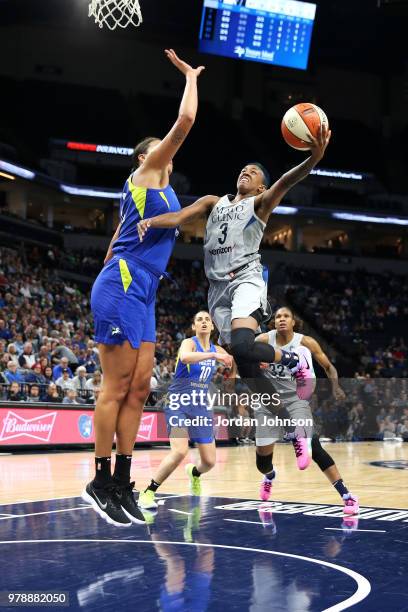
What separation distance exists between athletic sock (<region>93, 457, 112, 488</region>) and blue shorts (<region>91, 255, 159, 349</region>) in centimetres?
74

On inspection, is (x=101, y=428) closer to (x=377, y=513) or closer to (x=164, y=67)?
(x=377, y=513)

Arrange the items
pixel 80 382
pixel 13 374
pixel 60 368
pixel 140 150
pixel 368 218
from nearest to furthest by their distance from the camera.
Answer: pixel 140 150 → pixel 13 374 → pixel 60 368 → pixel 80 382 → pixel 368 218

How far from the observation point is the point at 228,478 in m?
11.7

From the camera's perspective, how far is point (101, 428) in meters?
4.79

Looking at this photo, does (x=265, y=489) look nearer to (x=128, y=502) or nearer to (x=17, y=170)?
(x=128, y=502)

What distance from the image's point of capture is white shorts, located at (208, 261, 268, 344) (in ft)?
19.9

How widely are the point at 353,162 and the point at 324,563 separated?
37.2 meters

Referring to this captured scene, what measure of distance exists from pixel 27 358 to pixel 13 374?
2.42 ft

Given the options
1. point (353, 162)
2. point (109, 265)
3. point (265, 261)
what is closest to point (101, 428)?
point (109, 265)

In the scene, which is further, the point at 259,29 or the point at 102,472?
the point at 259,29

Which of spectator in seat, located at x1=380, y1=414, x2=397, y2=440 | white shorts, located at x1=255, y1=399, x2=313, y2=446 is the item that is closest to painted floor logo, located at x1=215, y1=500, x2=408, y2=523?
white shorts, located at x1=255, y1=399, x2=313, y2=446

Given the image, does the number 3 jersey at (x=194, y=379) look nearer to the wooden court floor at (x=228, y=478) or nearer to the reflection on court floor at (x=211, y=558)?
the reflection on court floor at (x=211, y=558)

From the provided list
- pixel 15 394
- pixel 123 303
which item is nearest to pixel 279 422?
pixel 123 303

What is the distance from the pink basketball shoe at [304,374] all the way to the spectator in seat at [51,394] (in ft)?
25.3
